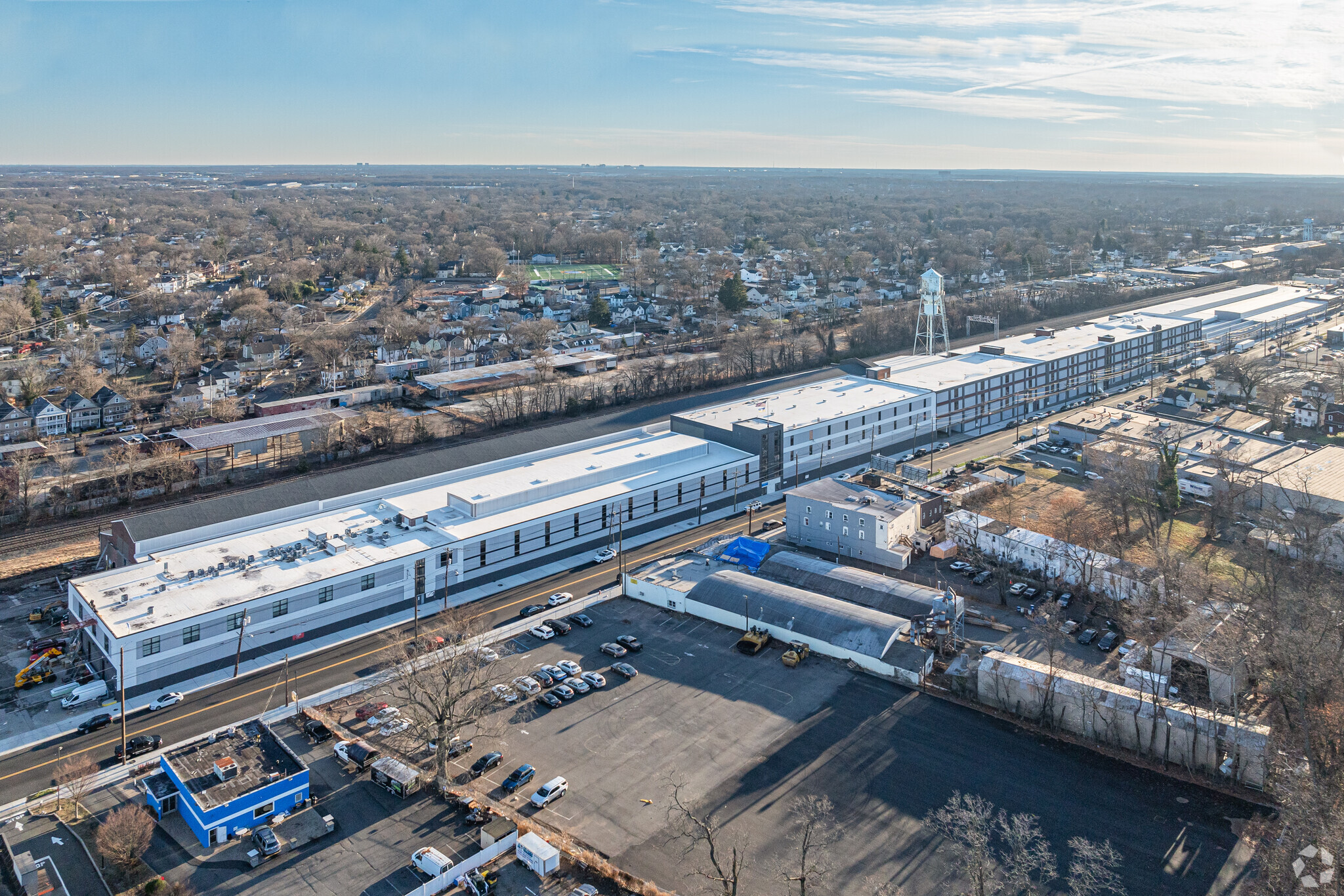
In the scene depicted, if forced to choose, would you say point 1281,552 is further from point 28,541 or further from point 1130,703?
point 28,541

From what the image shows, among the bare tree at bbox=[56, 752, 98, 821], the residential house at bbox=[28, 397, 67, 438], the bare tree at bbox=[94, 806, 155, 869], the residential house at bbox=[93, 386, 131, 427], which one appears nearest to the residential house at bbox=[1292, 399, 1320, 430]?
the bare tree at bbox=[94, 806, 155, 869]

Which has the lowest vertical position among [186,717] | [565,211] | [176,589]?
[186,717]

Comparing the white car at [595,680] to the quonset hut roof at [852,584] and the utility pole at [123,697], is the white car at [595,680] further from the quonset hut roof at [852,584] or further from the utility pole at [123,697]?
the utility pole at [123,697]

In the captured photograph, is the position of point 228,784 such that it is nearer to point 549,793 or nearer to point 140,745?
point 140,745

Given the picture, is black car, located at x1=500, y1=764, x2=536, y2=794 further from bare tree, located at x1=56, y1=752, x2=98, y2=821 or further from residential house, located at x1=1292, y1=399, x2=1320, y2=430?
residential house, located at x1=1292, y1=399, x2=1320, y2=430

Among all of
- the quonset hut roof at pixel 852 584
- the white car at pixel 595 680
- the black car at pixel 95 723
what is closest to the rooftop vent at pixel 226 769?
the black car at pixel 95 723

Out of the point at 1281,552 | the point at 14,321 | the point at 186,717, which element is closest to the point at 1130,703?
the point at 1281,552
